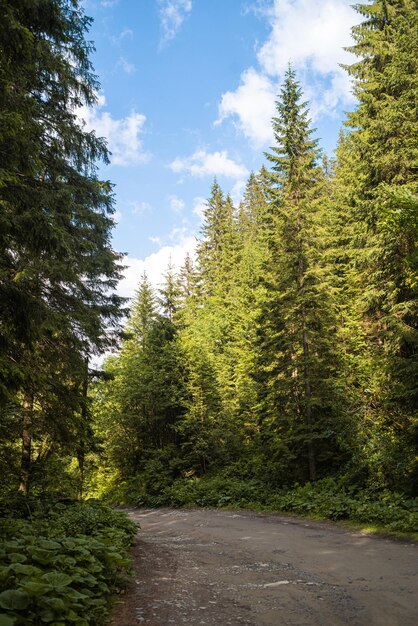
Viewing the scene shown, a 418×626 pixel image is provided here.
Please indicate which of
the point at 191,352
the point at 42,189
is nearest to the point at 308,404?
the point at 191,352

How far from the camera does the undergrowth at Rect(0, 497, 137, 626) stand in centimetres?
374

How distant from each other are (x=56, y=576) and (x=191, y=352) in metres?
24.1

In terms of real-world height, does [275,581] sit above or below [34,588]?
below

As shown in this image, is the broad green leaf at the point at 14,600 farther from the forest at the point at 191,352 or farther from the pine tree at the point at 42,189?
Result: the pine tree at the point at 42,189

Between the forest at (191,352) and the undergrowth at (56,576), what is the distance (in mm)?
29

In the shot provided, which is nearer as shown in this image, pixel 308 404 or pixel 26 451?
pixel 26 451

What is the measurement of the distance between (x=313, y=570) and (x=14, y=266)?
347 inches

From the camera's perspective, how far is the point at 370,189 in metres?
15.8

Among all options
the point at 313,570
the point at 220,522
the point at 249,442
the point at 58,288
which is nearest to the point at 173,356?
the point at 249,442

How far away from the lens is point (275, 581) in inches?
259

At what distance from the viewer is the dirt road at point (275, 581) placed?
5.03m

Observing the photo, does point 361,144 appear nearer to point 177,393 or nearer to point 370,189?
point 370,189

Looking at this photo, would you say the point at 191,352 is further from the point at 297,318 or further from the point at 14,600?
the point at 14,600

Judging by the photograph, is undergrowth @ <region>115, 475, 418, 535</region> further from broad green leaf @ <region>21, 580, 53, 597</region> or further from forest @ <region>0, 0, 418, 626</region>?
broad green leaf @ <region>21, 580, 53, 597</region>
